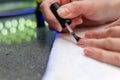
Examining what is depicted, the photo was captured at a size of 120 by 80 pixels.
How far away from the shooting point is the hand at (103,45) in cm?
57

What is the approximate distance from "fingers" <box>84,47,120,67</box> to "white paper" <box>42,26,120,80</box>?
0.04 ft

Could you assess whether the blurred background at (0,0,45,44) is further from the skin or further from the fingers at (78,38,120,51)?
the fingers at (78,38,120,51)

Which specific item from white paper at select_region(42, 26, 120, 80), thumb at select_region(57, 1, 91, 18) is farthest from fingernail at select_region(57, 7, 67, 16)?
white paper at select_region(42, 26, 120, 80)

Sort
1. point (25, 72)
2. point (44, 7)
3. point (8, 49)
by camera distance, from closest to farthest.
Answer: point (25, 72) < point (8, 49) < point (44, 7)

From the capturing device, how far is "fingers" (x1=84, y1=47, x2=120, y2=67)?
0.55 meters

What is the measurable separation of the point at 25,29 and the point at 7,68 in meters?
0.26

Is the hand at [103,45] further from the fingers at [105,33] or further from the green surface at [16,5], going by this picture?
the green surface at [16,5]

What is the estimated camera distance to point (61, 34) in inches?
28.4

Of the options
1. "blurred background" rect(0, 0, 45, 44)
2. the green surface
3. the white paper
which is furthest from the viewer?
the green surface

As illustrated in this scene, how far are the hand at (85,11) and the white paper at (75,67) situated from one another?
0.12m

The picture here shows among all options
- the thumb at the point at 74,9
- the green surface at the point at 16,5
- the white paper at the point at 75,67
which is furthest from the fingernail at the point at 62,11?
the green surface at the point at 16,5

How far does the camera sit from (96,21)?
0.77 metres

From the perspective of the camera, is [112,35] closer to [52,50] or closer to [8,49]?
[52,50]

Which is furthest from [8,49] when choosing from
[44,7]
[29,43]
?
[44,7]
